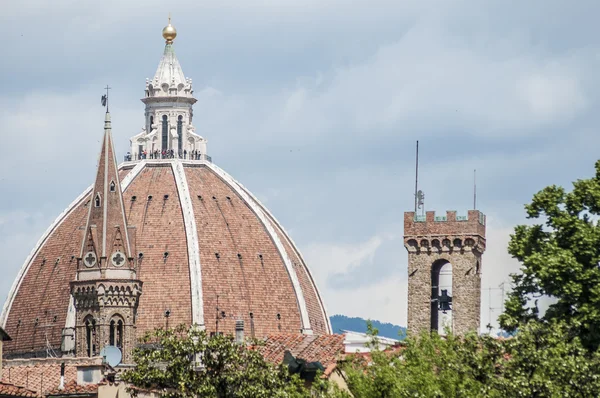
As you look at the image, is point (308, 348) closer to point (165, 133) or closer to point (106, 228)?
point (106, 228)

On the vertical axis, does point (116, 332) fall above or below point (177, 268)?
below

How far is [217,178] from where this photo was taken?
513ft

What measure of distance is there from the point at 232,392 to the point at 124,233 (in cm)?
7490

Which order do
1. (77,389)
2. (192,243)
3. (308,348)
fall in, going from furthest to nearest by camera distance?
(192,243) → (308,348) → (77,389)

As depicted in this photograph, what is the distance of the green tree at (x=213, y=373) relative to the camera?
61.1 meters

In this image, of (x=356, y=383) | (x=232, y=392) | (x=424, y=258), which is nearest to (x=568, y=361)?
(x=356, y=383)

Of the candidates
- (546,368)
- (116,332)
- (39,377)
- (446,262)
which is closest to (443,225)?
(446,262)

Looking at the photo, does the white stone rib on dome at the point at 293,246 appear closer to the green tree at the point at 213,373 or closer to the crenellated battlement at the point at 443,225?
the crenellated battlement at the point at 443,225

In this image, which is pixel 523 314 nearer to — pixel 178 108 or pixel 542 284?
pixel 542 284

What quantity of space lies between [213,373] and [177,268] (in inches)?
3551

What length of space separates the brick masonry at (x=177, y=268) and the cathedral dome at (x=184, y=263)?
2.2 inches

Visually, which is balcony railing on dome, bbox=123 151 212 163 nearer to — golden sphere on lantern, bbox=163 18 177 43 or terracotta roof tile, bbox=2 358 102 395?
golden sphere on lantern, bbox=163 18 177 43

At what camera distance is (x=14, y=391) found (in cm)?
6456

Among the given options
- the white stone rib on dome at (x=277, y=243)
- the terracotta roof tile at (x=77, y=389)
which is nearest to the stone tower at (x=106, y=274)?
the white stone rib on dome at (x=277, y=243)
